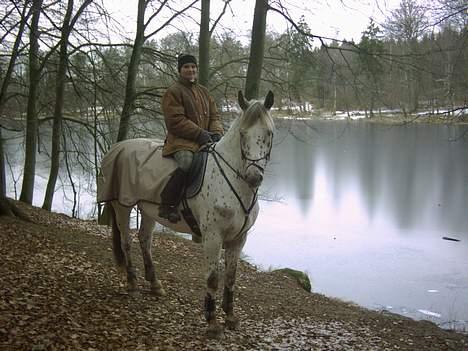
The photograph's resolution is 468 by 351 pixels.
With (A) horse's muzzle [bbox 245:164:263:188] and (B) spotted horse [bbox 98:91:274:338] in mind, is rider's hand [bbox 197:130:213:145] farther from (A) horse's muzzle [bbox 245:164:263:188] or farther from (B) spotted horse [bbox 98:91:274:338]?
(A) horse's muzzle [bbox 245:164:263:188]

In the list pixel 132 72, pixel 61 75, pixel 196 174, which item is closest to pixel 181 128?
pixel 196 174

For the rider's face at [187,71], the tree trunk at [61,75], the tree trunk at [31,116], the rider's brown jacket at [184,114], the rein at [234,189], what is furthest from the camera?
the tree trunk at [31,116]

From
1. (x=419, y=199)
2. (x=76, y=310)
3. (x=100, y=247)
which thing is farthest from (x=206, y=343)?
(x=419, y=199)

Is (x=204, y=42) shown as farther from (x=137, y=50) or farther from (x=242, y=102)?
(x=242, y=102)

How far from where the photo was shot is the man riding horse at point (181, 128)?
14.5 feet

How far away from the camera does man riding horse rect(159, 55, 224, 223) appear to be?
4.41 m

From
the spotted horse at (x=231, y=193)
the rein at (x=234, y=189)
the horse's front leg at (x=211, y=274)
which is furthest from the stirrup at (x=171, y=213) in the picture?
the rein at (x=234, y=189)

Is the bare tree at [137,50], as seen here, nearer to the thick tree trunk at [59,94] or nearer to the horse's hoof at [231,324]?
the thick tree trunk at [59,94]

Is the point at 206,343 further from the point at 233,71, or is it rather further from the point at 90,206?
the point at 90,206

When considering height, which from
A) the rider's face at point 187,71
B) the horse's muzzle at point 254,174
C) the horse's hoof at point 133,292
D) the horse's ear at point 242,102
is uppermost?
the rider's face at point 187,71

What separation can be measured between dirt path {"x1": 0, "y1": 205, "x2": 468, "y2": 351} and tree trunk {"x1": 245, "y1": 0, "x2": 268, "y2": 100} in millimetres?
3089

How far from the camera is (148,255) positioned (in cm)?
541

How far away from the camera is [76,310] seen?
432cm

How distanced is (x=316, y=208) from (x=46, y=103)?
9.74 metres
